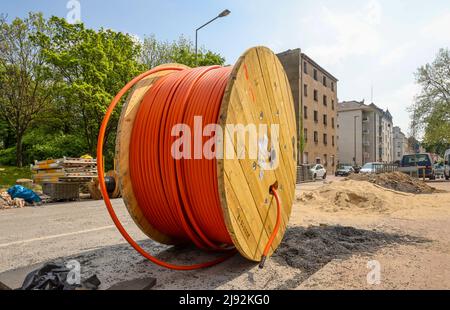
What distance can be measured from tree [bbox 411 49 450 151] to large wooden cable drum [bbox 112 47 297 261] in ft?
114

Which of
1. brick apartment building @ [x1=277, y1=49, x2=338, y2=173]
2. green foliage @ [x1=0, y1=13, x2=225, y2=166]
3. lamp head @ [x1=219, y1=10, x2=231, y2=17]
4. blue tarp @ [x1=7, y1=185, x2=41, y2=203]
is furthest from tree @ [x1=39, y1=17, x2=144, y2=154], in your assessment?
brick apartment building @ [x1=277, y1=49, x2=338, y2=173]

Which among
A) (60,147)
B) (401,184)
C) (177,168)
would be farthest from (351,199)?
(60,147)

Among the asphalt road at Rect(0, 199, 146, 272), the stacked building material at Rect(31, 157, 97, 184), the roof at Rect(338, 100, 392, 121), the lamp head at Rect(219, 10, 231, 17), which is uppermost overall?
the roof at Rect(338, 100, 392, 121)

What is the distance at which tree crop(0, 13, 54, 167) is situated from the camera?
20.8 metres

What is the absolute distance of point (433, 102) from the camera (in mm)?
33969

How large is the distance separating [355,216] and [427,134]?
31.3 meters

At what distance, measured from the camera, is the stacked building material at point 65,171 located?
12.4 m

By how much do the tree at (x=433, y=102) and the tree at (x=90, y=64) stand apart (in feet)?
97.6

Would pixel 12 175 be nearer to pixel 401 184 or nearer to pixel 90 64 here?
pixel 90 64

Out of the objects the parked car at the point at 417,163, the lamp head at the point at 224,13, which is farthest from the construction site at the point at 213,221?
the parked car at the point at 417,163

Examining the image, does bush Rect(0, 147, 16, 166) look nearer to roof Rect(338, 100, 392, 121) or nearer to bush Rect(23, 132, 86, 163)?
bush Rect(23, 132, 86, 163)

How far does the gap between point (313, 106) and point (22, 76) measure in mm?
32048
